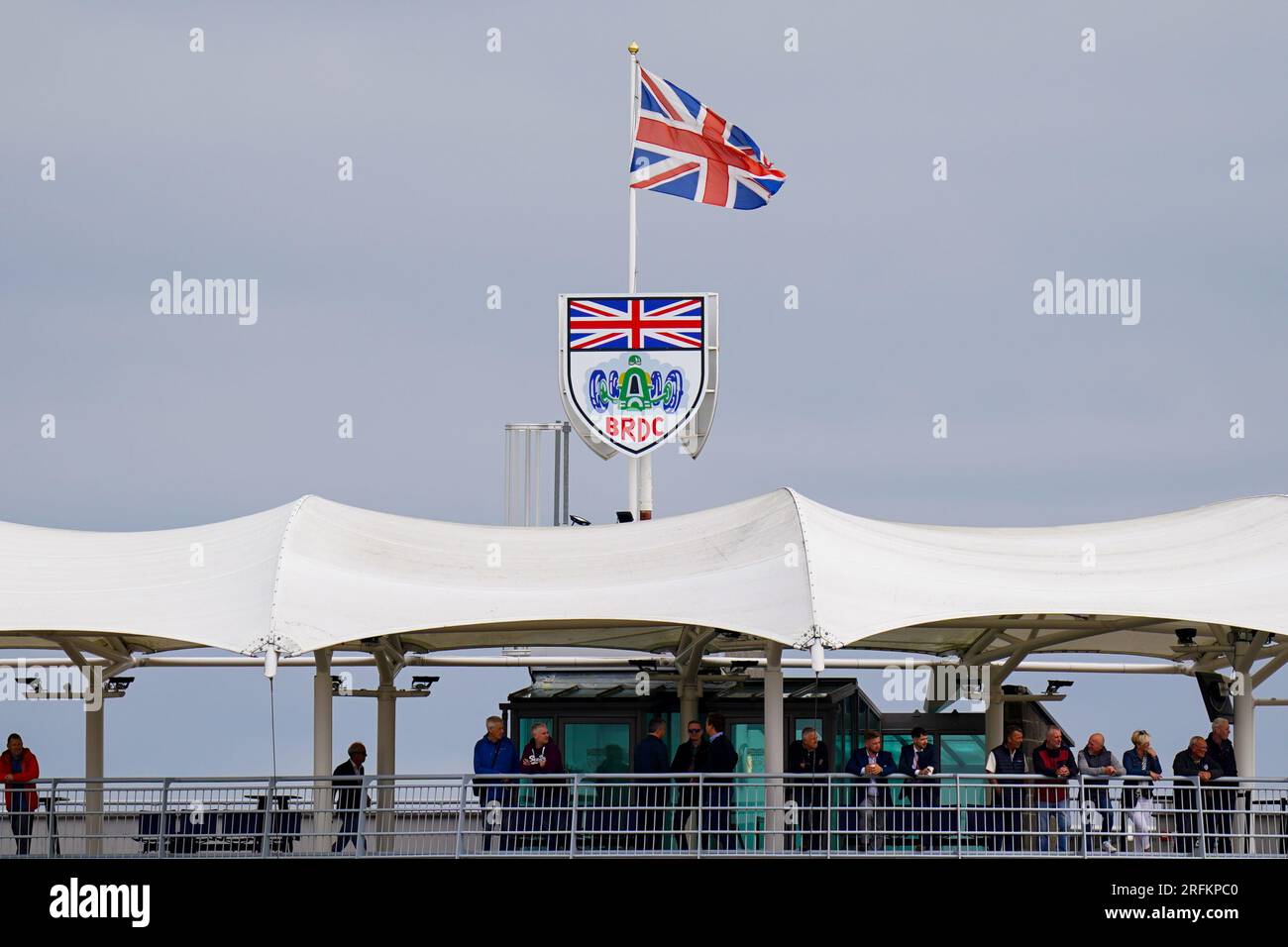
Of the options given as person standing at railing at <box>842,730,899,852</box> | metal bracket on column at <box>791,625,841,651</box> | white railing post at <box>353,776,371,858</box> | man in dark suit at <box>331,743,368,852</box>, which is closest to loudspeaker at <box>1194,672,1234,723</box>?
person standing at railing at <box>842,730,899,852</box>

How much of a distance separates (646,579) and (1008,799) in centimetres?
490

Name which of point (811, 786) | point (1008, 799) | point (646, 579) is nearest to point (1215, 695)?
point (1008, 799)

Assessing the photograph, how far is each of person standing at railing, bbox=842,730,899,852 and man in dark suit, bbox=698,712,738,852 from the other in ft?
4.29

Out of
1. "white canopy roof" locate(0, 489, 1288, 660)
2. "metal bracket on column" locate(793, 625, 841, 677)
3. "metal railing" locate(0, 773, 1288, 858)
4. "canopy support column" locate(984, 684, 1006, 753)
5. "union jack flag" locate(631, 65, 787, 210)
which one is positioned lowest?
"metal railing" locate(0, 773, 1288, 858)

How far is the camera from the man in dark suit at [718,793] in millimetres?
22688

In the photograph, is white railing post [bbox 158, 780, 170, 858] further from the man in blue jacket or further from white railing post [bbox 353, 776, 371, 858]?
the man in blue jacket

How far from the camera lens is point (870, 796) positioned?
2245cm

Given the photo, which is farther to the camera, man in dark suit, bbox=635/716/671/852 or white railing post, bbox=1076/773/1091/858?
man in dark suit, bbox=635/716/671/852

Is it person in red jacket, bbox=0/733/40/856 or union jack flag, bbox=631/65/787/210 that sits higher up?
union jack flag, bbox=631/65/787/210

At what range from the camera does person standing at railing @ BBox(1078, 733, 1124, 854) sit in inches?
869

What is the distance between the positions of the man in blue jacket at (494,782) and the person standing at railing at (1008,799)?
527cm

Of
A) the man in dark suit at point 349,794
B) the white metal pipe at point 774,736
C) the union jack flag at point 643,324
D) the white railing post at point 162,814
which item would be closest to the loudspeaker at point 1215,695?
the white metal pipe at point 774,736

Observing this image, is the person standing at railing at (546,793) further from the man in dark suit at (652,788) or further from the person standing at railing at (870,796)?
the person standing at railing at (870,796)
